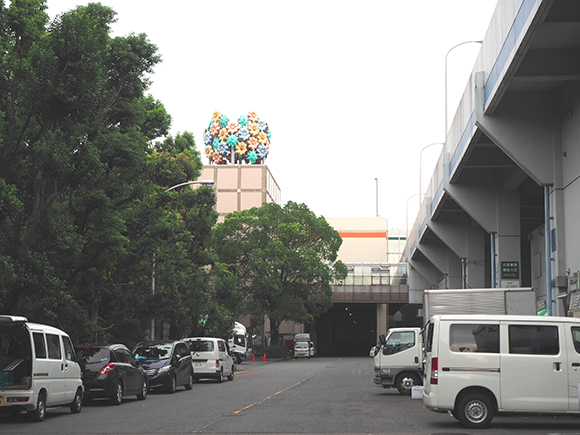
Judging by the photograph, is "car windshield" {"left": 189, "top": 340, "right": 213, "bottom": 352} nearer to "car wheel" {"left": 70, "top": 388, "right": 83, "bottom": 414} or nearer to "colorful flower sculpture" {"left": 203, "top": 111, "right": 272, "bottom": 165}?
"car wheel" {"left": 70, "top": 388, "right": 83, "bottom": 414}

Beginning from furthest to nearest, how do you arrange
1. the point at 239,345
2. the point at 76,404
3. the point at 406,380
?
1. the point at 239,345
2. the point at 406,380
3. the point at 76,404

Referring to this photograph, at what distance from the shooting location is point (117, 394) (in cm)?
2014

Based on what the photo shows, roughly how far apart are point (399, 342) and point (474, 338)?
29.9 feet

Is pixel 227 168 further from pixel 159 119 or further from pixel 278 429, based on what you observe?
pixel 278 429

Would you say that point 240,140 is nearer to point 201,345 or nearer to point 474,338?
point 201,345

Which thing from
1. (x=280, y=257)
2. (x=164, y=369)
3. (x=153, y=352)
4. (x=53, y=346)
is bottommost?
A: (x=164, y=369)

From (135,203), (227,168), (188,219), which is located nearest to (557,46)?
(135,203)

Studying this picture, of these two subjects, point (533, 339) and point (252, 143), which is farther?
point (252, 143)

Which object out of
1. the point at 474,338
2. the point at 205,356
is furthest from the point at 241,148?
the point at 474,338

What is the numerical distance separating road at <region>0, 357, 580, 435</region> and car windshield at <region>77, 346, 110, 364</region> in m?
1.21

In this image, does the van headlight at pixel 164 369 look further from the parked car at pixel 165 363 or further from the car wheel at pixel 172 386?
the car wheel at pixel 172 386

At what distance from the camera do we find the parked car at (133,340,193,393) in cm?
2450

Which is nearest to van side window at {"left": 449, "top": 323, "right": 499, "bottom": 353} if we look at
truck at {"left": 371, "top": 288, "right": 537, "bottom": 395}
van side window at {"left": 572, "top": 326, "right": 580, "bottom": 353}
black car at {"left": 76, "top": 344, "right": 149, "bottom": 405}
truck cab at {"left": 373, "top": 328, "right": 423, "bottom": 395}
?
van side window at {"left": 572, "top": 326, "right": 580, "bottom": 353}

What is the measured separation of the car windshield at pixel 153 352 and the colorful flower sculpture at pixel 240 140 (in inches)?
3112
